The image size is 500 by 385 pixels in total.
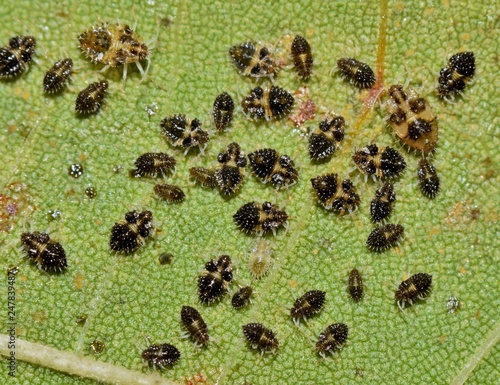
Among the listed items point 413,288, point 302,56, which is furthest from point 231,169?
point 413,288

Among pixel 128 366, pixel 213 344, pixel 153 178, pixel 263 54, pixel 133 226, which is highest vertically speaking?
pixel 263 54

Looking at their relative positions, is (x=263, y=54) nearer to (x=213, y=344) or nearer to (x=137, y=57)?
(x=137, y=57)

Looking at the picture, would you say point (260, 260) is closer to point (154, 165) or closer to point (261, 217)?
point (261, 217)

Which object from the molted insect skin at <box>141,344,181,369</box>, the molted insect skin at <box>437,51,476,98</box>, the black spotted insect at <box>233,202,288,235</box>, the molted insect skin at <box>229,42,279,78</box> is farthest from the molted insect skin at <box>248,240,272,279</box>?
the molted insect skin at <box>437,51,476,98</box>

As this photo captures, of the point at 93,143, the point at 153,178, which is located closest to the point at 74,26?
the point at 93,143

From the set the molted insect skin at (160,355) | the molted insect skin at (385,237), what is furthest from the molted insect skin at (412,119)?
the molted insect skin at (160,355)

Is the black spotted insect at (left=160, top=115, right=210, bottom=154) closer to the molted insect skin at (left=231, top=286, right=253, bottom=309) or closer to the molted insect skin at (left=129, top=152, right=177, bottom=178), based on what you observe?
the molted insect skin at (left=129, top=152, right=177, bottom=178)

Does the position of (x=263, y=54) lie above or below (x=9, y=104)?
above
